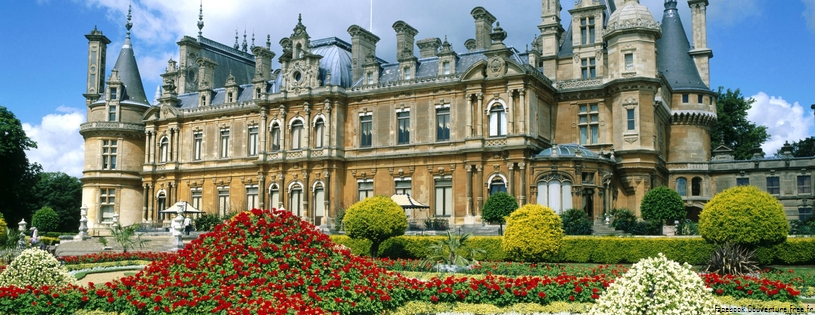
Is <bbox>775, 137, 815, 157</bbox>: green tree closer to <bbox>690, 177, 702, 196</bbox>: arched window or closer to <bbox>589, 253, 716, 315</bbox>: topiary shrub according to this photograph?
<bbox>690, 177, 702, 196</bbox>: arched window

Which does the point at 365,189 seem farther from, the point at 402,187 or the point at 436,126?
the point at 436,126

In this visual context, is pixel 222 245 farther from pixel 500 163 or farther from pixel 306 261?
pixel 500 163

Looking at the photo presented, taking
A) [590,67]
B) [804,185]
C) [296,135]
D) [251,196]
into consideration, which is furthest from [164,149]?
[804,185]

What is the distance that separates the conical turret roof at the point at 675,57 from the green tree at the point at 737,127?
8841 mm

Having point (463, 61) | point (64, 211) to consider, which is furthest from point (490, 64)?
point (64, 211)

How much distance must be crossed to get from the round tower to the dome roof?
1355 inches

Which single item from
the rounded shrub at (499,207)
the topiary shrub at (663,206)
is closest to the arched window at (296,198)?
the rounded shrub at (499,207)

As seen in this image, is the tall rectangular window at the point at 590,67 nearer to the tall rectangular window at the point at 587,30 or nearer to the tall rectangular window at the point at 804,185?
the tall rectangular window at the point at 587,30

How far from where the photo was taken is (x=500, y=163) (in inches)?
1467

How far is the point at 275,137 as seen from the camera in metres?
44.3

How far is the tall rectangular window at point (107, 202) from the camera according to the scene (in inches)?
2039

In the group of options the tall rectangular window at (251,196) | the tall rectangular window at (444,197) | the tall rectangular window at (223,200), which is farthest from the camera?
the tall rectangular window at (223,200)

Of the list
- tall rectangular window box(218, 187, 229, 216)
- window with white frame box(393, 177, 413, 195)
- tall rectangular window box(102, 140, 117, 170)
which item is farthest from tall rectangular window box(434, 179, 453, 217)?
tall rectangular window box(102, 140, 117, 170)

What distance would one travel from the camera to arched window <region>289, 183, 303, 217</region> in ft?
141
